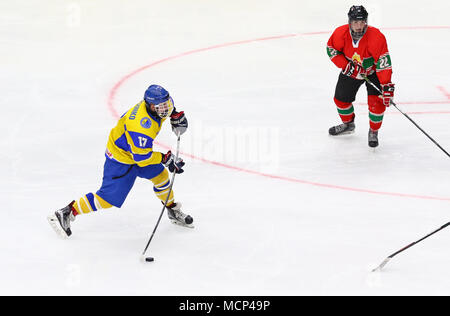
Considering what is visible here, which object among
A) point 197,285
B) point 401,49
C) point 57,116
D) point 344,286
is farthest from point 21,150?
point 401,49

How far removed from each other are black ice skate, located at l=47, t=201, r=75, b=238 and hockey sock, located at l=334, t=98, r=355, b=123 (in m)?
2.65

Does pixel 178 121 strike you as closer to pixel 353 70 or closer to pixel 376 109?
pixel 353 70

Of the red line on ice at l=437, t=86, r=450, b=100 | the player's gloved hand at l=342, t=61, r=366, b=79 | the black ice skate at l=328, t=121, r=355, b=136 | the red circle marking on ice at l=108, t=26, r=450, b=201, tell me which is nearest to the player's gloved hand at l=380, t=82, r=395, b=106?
the player's gloved hand at l=342, t=61, r=366, b=79

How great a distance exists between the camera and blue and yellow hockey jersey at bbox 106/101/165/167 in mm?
4734

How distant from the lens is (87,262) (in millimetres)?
4789

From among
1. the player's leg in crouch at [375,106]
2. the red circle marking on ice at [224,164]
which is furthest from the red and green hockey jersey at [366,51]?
the red circle marking on ice at [224,164]

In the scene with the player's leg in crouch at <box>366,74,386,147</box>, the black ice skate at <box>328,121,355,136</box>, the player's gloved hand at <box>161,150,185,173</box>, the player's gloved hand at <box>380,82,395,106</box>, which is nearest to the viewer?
the player's gloved hand at <box>161,150,185,173</box>

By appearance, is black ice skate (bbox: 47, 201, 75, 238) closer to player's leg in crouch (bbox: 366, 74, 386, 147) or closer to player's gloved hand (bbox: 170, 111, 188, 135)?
player's gloved hand (bbox: 170, 111, 188, 135)

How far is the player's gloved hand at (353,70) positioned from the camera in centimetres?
634

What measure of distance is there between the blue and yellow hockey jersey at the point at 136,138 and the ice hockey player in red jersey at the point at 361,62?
2.07 metres

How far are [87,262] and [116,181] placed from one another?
1.72 feet

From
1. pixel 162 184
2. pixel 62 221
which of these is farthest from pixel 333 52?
pixel 62 221

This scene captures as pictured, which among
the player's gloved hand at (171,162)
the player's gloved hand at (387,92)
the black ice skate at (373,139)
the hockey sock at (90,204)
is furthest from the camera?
the black ice skate at (373,139)

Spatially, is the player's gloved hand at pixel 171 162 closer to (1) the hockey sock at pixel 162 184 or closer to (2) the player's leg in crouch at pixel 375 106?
(1) the hockey sock at pixel 162 184
